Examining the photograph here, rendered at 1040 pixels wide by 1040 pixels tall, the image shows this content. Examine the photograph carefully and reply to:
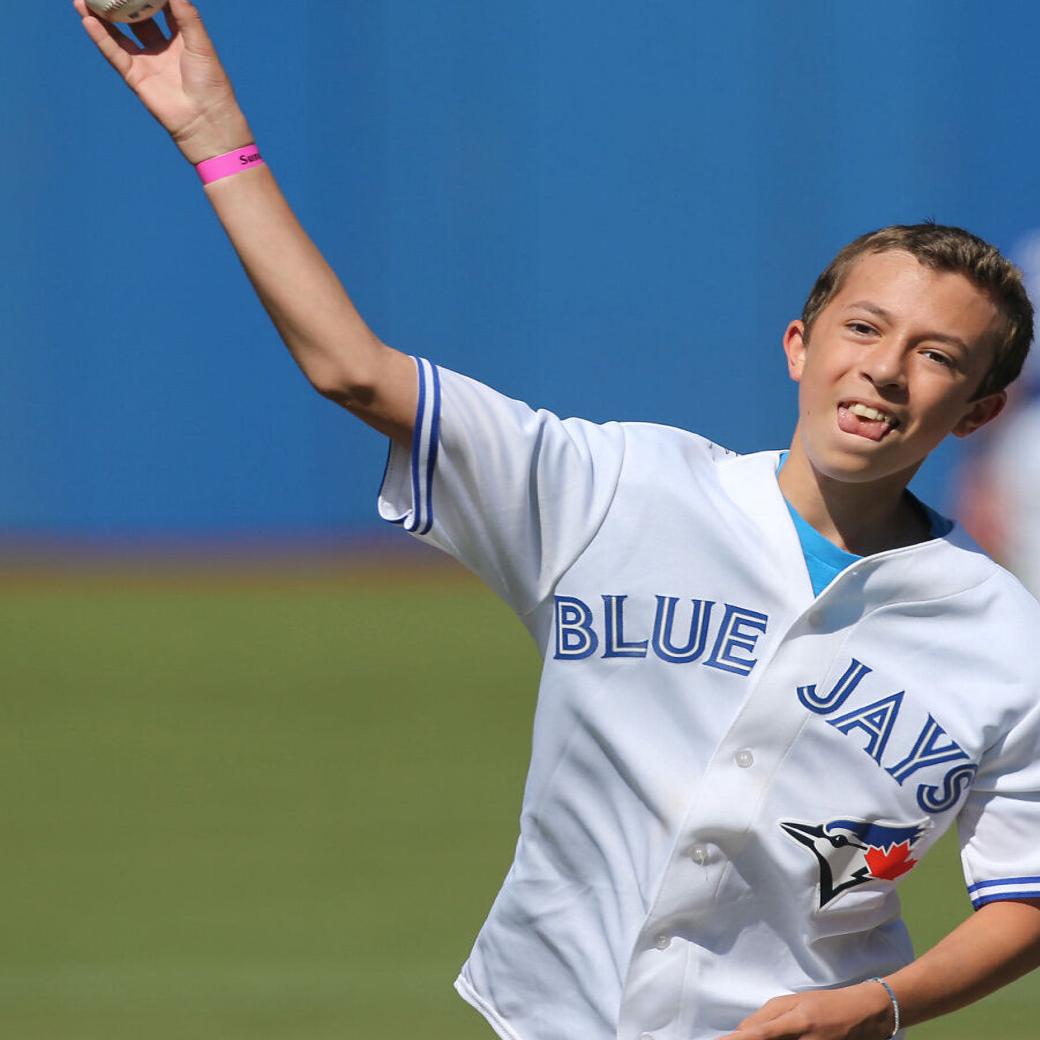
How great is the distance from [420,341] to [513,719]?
470 centimetres

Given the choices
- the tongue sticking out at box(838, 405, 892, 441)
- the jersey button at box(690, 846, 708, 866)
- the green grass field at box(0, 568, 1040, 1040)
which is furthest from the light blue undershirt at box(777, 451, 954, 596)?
the green grass field at box(0, 568, 1040, 1040)

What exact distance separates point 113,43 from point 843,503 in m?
1.07

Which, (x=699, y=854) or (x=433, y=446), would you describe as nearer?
(x=433, y=446)

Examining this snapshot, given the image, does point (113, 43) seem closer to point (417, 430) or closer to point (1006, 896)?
point (417, 430)

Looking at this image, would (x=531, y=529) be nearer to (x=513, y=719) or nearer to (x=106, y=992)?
(x=106, y=992)

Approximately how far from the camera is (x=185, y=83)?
2102 millimetres

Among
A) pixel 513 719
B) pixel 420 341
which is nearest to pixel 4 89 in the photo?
pixel 420 341

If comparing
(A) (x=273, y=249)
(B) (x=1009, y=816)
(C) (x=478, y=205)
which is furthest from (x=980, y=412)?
(C) (x=478, y=205)

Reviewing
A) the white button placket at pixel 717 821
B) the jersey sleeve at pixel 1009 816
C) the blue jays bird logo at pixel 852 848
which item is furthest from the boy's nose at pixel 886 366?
the blue jays bird logo at pixel 852 848

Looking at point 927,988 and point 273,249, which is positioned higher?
point 273,249

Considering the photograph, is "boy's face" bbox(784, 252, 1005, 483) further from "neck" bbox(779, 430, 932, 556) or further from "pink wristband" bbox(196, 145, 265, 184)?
"pink wristband" bbox(196, 145, 265, 184)

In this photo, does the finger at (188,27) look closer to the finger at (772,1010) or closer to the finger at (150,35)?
the finger at (150,35)

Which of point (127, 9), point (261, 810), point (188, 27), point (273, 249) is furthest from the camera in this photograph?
point (261, 810)

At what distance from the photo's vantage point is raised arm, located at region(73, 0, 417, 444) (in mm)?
1993
